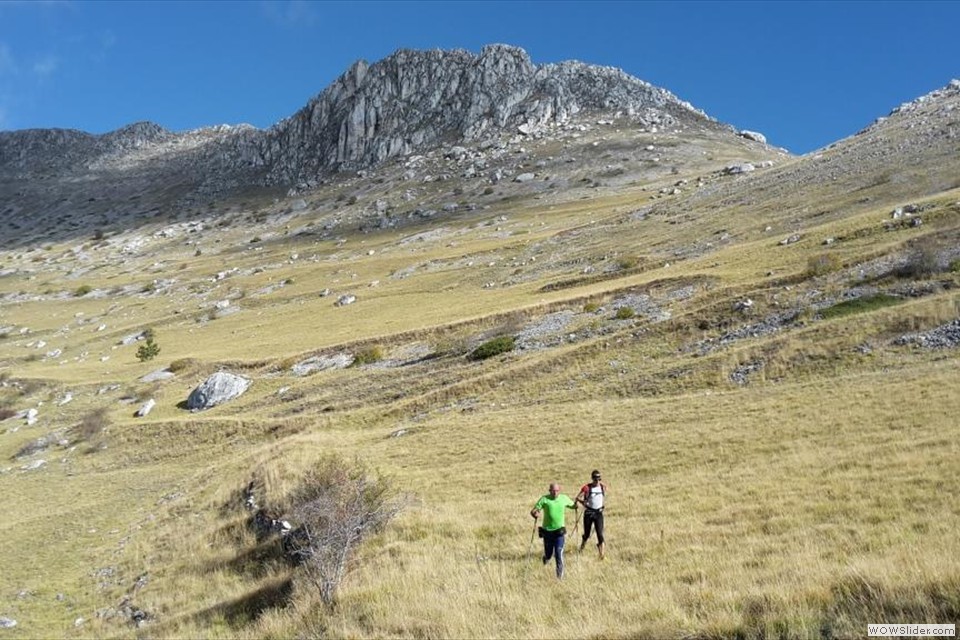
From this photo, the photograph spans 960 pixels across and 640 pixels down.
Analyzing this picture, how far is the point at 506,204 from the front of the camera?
14400 cm

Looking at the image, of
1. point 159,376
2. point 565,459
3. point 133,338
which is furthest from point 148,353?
point 565,459

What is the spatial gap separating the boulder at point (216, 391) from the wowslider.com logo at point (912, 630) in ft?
159

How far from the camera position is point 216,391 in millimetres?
49938

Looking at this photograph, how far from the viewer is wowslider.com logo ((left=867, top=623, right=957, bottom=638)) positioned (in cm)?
812

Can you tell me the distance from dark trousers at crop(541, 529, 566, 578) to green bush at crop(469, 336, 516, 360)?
2917 centimetres

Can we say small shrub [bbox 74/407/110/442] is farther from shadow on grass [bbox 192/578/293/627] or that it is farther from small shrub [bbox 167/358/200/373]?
shadow on grass [bbox 192/578/293/627]

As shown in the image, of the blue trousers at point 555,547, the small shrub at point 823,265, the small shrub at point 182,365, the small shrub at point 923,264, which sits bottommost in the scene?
the blue trousers at point 555,547

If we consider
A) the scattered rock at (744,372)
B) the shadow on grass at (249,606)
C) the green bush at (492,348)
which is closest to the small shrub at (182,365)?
the green bush at (492,348)

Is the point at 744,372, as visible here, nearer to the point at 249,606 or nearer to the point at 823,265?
the point at 823,265

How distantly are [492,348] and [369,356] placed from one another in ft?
40.7

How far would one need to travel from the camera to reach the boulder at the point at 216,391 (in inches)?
1940

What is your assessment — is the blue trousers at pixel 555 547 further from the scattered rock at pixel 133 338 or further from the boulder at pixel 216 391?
the scattered rock at pixel 133 338

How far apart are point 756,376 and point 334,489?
21.5m

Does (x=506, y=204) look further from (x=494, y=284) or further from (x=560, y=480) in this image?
(x=560, y=480)
